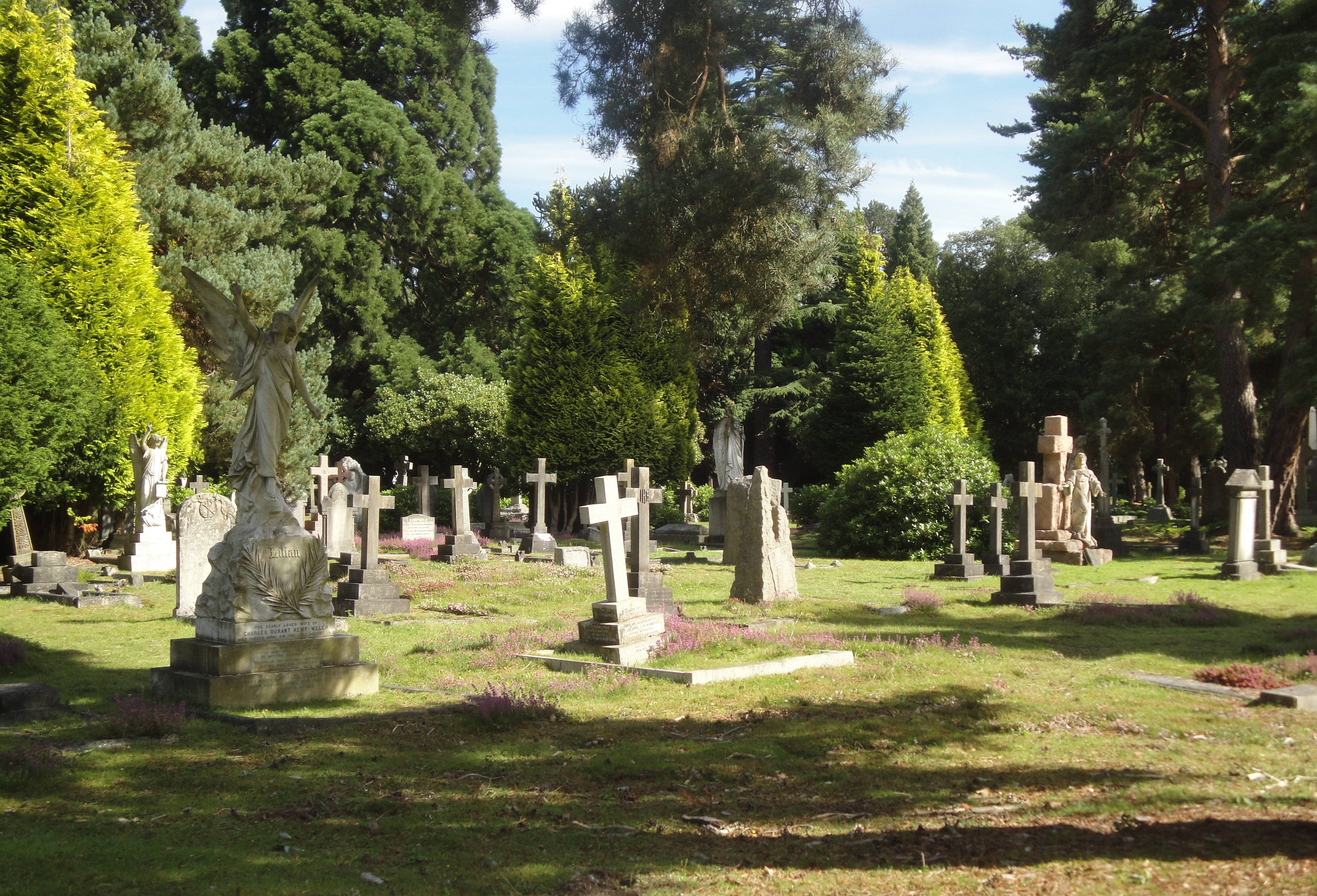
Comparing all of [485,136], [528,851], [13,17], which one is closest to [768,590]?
[528,851]

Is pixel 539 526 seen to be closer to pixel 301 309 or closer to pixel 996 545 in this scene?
pixel 996 545

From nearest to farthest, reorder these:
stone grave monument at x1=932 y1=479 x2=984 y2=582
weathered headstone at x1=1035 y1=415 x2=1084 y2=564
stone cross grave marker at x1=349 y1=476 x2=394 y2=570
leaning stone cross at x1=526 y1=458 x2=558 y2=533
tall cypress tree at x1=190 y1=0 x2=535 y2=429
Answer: stone cross grave marker at x1=349 y1=476 x2=394 y2=570, stone grave monument at x1=932 y1=479 x2=984 y2=582, weathered headstone at x1=1035 y1=415 x2=1084 y2=564, leaning stone cross at x1=526 y1=458 x2=558 y2=533, tall cypress tree at x1=190 y1=0 x2=535 y2=429

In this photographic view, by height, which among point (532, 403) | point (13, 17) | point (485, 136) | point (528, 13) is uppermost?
point (485, 136)

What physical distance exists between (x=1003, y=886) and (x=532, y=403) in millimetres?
27421

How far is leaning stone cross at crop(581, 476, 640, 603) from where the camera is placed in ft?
33.3

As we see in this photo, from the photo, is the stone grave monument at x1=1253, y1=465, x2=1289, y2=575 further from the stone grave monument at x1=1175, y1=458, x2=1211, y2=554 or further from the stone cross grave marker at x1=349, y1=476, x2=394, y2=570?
the stone cross grave marker at x1=349, y1=476, x2=394, y2=570

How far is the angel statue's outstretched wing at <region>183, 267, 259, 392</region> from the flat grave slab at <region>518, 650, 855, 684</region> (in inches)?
146

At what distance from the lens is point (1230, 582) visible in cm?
1705

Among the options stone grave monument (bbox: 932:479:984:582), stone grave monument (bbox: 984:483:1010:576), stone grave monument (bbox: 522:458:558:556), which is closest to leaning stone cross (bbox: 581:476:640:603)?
stone grave monument (bbox: 932:479:984:582)

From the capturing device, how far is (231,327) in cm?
928

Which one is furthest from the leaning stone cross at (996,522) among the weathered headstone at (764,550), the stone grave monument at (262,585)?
the stone grave monument at (262,585)

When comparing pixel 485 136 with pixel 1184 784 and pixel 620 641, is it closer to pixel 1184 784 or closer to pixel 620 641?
pixel 620 641

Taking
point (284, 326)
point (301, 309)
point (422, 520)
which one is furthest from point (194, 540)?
point (422, 520)

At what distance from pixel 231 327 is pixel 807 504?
27.3 m
